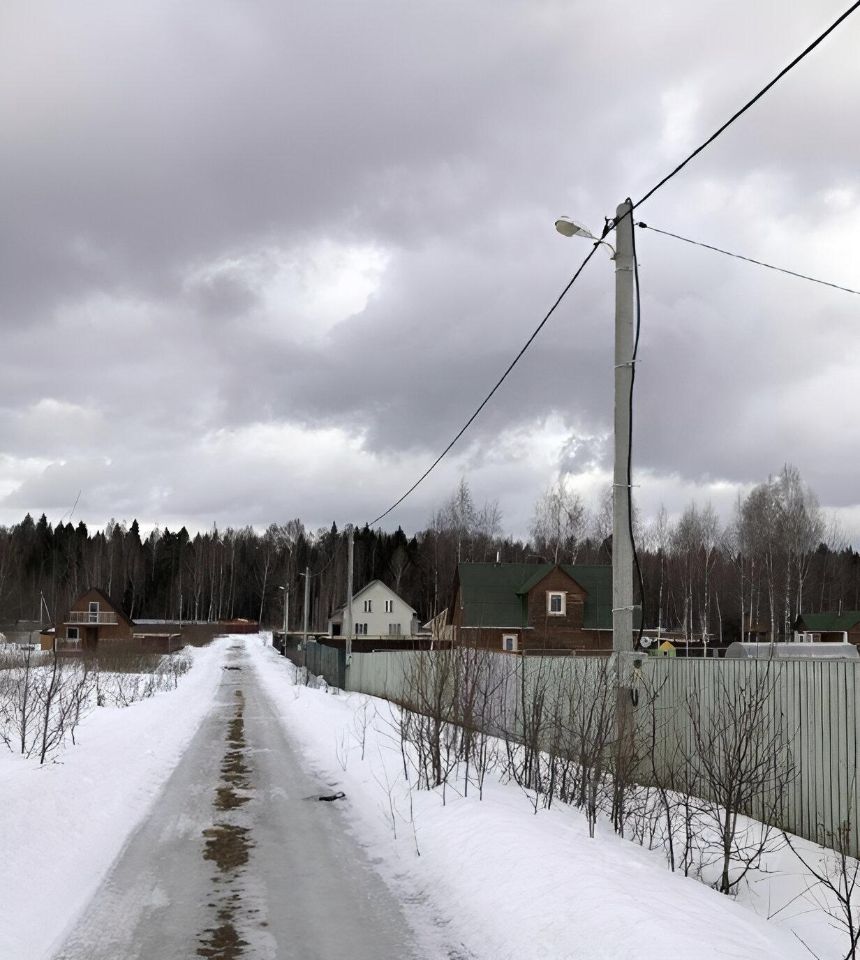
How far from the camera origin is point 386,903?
667 cm

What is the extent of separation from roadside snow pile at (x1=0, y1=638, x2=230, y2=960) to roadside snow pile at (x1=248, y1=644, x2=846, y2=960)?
8.51 ft

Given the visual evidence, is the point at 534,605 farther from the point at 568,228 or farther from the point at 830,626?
the point at 568,228

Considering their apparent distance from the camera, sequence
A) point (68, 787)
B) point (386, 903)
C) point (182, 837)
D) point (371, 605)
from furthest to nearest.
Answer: point (371, 605), point (68, 787), point (182, 837), point (386, 903)

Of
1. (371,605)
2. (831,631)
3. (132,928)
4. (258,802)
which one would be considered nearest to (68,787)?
(258,802)

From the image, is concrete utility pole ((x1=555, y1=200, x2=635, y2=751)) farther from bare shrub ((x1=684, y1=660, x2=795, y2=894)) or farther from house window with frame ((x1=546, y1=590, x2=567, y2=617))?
house window with frame ((x1=546, y1=590, x2=567, y2=617))

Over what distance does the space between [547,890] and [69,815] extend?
5763mm

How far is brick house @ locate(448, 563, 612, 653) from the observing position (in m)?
42.8

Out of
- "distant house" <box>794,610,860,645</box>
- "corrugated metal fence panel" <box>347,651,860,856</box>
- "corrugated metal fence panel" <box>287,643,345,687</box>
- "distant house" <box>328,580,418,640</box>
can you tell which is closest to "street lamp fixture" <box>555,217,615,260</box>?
"corrugated metal fence panel" <box>347,651,860,856</box>

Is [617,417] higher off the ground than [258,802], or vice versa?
[617,417]

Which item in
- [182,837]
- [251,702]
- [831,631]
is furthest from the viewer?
[831,631]

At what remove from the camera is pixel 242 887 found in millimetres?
6988

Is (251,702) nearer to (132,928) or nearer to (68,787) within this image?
(68,787)

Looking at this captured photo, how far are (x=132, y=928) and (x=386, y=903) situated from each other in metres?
1.92

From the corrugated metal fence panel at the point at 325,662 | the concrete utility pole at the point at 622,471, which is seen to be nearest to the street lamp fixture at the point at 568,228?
the concrete utility pole at the point at 622,471
